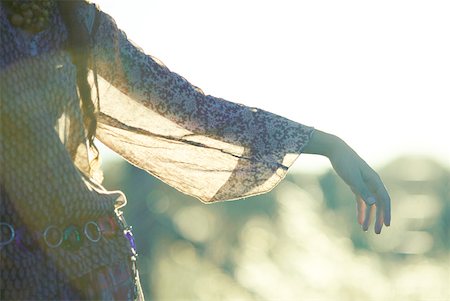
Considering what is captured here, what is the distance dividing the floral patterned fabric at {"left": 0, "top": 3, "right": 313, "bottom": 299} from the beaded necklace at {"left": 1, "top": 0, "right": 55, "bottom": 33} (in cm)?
2

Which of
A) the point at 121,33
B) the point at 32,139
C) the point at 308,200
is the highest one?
the point at 121,33

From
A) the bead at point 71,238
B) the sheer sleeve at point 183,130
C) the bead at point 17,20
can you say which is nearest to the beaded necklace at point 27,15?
the bead at point 17,20

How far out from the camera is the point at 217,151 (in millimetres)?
3656

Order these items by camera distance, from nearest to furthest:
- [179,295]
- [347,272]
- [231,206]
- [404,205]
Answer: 1. [347,272]
2. [179,295]
3. [231,206]
4. [404,205]

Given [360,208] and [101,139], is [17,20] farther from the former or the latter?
[360,208]

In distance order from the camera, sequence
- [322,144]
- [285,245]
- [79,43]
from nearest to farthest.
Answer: [79,43]
[322,144]
[285,245]

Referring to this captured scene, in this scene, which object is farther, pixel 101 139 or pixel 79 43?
pixel 101 139

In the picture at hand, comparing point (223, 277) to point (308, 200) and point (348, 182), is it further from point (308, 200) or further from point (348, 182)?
point (348, 182)

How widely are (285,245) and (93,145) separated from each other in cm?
1982

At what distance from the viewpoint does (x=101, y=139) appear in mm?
3629

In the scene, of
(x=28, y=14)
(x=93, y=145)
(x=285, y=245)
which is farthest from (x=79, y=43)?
(x=285, y=245)

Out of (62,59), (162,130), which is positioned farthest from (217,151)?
(62,59)

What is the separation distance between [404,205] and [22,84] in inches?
1478

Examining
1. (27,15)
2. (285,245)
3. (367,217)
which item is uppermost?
(27,15)
